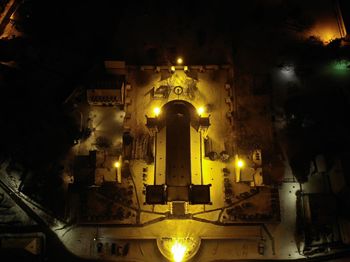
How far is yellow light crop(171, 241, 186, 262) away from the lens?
40.9 ft

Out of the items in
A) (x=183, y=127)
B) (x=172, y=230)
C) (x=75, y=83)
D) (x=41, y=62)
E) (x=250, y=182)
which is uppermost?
(x=41, y=62)

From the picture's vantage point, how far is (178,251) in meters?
12.6


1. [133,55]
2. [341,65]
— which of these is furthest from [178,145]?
[341,65]

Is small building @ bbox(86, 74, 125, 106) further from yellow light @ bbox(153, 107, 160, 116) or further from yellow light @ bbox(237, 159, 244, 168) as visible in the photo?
yellow light @ bbox(237, 159, 244, 168)

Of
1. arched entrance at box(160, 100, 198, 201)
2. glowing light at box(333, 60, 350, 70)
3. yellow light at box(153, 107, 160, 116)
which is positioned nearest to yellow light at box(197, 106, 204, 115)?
arched entrance at box(160, 100, 198, 201)

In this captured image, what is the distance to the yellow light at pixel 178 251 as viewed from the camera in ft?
40.9

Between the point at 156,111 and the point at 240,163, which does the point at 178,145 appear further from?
the point at 240,163

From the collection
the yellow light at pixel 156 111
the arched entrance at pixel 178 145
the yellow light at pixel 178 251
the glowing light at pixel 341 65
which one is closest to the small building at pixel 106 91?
the yellow light at pixel 156 111

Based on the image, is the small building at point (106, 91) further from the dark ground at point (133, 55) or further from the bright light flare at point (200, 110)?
the bright light flare at point (200, 110)

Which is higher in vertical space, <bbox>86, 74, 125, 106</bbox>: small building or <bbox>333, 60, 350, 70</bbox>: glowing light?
<bbox>333, 60, 350, 70</bbox>: glowing light

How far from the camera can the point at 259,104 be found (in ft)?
49.4

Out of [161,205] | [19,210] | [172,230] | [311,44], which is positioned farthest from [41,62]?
[311,44]

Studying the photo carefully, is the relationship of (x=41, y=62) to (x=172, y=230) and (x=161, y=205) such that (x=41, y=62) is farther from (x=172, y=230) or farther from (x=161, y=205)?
(x=172, y=230)

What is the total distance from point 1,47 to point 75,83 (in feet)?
12.6
